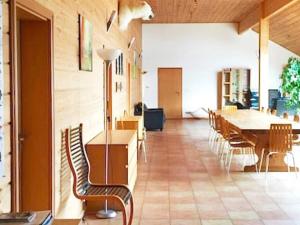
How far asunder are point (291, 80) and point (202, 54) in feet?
10.8

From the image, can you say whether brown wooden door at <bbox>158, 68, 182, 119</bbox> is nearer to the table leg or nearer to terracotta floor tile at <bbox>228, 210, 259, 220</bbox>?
the table leg

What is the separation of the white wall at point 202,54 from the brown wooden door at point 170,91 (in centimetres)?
20

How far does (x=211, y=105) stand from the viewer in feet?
55.9

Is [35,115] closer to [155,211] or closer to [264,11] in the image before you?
[155,211]

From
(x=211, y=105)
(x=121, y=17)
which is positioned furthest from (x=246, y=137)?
(x=211, y=105)

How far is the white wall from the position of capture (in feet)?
54.7

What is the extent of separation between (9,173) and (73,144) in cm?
164

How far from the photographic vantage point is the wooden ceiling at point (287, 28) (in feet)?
41.3

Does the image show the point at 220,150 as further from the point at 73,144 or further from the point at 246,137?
the point at 73,144

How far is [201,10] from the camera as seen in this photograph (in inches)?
539

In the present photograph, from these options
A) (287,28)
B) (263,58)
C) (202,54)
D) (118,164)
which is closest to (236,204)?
(118,164)

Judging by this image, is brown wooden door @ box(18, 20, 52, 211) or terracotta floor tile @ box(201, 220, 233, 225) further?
terracotta floor tile @ box(201, 220, 233, 225)

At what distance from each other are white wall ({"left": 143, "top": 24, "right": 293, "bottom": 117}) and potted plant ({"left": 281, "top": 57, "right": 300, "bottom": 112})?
107 centimetres

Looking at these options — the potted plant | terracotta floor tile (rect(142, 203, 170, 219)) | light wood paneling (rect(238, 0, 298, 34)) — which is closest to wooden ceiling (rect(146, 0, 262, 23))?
light wood paneling (rect(238, 0, 298, 34))
